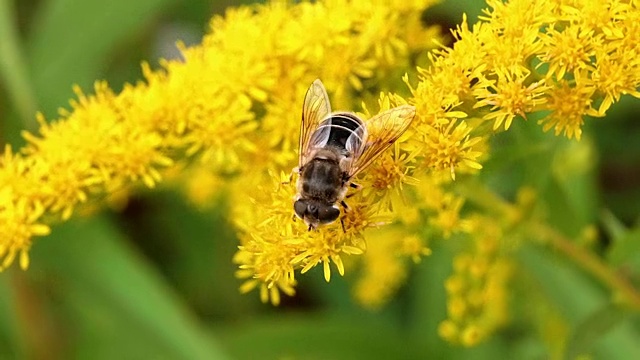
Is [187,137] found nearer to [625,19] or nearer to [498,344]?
[625,19]

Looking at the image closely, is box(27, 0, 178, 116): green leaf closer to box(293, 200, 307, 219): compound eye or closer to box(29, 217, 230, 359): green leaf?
box(29, 217, 230, 359): green leaf

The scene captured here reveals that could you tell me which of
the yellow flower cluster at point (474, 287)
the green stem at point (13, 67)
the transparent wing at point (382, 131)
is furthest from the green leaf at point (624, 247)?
the green stem at point (13, 67)

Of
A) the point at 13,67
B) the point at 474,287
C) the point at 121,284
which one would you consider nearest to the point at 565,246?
the point at 474,287

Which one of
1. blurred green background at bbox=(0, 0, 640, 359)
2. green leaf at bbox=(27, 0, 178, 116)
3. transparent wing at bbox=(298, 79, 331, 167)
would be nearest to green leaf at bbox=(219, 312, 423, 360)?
blurred green background at bbox=(0, 0, 640, 359)

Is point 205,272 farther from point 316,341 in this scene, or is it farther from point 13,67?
point 13,67

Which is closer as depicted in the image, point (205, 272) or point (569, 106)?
point (569, 106)
